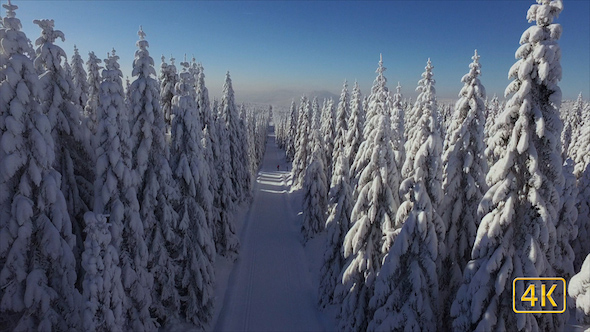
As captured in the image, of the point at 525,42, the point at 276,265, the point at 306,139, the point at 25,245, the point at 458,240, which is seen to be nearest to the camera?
the point at 525,42

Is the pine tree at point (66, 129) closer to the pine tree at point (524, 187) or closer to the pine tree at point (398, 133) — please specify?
the pine tree at point (398, 133)

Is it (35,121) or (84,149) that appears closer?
(35,121)

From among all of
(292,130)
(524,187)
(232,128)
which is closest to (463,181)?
(524,187)

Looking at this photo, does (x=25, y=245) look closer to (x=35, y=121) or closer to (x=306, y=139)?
(x=35, y=121)

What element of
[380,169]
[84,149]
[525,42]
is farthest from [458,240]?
[84,149]

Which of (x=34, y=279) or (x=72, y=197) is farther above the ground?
(x=72, y=197)

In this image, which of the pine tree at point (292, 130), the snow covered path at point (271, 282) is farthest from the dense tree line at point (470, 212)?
the pine tree at point (292, 130)

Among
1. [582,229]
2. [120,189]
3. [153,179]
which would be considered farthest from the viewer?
[582,229]

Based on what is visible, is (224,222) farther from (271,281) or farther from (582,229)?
(582,229)
